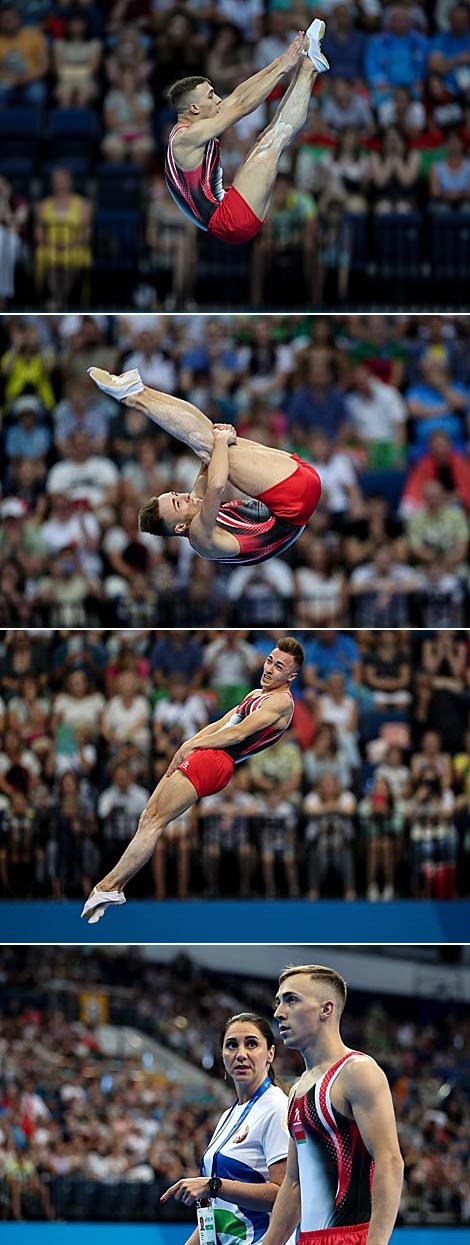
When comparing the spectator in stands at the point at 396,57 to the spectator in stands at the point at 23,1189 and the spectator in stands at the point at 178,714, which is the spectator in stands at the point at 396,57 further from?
the spectator in stands at the point at 23,1189

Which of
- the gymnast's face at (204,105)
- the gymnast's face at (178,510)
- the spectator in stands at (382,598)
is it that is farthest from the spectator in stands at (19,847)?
the gymnast's face at (204,105)

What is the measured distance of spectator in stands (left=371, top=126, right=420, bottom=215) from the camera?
39.6ft

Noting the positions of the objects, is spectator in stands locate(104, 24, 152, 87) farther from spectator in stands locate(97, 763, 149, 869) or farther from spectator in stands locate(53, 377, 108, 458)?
spectator in stands locate(97, 763, 149, 869)

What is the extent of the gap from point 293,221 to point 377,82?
146 centimetres

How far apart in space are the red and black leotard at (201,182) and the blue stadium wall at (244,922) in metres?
4.50

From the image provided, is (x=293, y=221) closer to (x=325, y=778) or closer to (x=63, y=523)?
(x=63, y=523)

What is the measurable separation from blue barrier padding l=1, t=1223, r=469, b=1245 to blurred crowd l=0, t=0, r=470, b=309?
18.2 feet

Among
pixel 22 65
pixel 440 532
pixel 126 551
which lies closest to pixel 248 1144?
pixel 126 551

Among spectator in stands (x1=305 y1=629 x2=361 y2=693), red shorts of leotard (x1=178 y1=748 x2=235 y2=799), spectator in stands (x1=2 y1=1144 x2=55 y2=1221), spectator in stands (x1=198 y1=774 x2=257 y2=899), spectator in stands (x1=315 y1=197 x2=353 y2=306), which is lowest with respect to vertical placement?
spectator in stands (x1=2 y1=1144 x2=55 y2=1221)

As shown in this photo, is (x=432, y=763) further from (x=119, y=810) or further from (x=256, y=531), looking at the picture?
(x=256, y=531)

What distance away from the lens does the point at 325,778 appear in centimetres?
1002

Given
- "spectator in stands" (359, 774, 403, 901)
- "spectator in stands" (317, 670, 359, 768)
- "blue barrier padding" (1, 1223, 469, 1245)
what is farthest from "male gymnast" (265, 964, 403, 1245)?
"spectator in stands" (317, 670, 359, 768)

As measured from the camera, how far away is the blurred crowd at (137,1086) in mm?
9547

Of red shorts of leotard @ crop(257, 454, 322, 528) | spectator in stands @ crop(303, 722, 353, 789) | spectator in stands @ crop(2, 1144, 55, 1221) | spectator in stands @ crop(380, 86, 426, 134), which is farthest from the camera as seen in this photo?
spectator in stands @ crop(380, 86, 426, 134)
